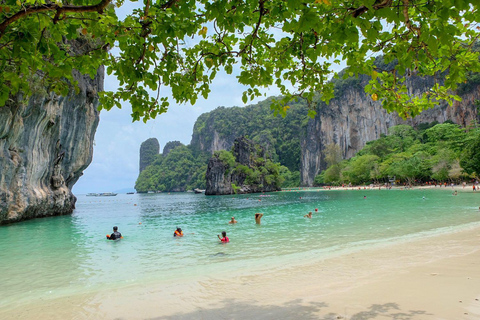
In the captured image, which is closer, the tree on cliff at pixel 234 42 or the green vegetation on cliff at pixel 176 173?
the tree on cliff at pixel 234 42

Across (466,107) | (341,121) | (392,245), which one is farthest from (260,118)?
(392,245)

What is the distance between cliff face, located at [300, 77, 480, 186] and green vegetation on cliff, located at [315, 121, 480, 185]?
201 inches

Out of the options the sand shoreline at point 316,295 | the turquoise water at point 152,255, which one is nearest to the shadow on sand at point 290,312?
the sand shoreline at point 316,295

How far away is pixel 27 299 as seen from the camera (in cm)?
588

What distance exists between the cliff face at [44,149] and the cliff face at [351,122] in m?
73.2

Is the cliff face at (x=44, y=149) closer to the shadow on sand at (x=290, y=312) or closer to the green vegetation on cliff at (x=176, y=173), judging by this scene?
the shadow on sand at (x=290, y=312)

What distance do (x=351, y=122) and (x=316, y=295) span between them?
3920 inches

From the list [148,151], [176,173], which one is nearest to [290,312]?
[176,173]

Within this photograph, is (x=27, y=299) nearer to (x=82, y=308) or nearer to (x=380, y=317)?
(x=82, y=308)

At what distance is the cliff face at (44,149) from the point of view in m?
17.1

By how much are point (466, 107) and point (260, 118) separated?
93615mm

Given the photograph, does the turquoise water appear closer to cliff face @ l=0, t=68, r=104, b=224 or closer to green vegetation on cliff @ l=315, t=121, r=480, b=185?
cliff face @ l=0, t=68, r=104, b=224

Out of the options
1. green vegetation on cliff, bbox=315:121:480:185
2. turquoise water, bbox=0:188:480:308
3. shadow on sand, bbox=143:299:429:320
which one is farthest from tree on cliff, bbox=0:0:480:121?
green vegetation on cliff, bbox=315:121:480:185

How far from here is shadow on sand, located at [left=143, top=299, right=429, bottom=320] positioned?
3.72m
